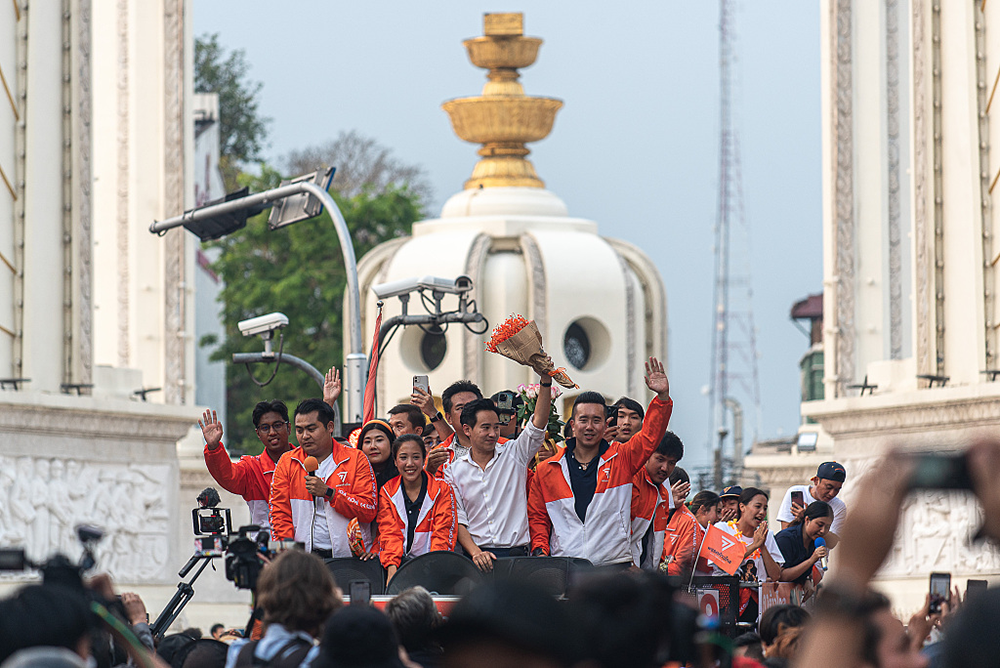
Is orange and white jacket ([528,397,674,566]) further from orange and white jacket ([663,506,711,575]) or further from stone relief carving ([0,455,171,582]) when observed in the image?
stone relief carving ([0,455,171,582])

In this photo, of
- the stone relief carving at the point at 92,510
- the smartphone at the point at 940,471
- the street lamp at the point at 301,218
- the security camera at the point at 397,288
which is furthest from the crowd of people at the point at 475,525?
the stone relief carving at the point at 92,510

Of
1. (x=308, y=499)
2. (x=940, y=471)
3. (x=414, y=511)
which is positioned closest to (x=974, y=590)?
(x=940, y=471)

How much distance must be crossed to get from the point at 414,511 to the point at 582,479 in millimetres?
960

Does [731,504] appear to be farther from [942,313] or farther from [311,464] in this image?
[942,313]

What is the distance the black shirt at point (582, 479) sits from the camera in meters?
10.1

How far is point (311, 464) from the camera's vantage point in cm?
1005

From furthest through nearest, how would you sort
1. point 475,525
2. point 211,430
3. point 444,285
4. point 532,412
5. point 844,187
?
point 844,187 < point 444,285 < point 532,412 < point 211,430 < point 475,525

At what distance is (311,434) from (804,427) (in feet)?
51.6

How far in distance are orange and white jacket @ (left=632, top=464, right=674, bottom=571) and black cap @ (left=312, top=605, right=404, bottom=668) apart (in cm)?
506

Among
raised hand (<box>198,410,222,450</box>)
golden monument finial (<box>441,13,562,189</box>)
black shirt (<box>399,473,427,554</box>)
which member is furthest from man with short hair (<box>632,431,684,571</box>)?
golden monument finial (<box>441,13,562,189</box>)

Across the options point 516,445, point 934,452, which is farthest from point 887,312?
point 934,452

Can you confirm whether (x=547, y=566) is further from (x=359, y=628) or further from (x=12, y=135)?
(x=12, y=135)

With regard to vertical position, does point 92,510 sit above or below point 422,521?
below

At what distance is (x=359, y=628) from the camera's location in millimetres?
5176
